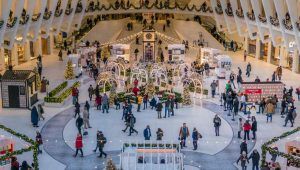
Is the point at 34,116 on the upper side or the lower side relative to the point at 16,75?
lower

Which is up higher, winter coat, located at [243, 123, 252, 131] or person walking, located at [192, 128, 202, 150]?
winter coat, located at [243, 123, 252, 131]

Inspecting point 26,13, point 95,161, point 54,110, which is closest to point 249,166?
point 95,161

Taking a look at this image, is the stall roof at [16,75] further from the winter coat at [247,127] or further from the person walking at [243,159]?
the person walking at [243,159]

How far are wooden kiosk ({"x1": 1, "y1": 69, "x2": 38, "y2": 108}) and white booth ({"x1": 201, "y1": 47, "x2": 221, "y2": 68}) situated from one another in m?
17.0

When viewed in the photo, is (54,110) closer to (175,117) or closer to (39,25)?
(175,117)

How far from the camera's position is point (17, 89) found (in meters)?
35.0

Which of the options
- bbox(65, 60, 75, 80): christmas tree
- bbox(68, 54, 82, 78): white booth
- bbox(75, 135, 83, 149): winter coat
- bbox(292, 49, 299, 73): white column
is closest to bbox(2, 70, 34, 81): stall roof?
bbox(65, 60, 75, 80): christmas tree

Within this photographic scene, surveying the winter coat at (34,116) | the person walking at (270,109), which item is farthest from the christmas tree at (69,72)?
the person walking at (270,109)

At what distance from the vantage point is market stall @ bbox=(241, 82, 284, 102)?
119 ft

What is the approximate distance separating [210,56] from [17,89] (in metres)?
18.3

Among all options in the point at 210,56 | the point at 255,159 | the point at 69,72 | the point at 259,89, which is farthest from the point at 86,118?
the point at 210,56

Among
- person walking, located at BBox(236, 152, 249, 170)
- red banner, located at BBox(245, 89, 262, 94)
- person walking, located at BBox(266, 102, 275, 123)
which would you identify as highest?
red banner, located at BBox(245, 89, 262, 94)

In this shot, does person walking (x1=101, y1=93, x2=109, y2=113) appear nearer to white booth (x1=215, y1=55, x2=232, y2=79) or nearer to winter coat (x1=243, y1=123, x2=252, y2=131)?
winter coat (x1=243, y1=123, x2=252, y2=131)

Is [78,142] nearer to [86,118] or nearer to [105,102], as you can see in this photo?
[86,118]
